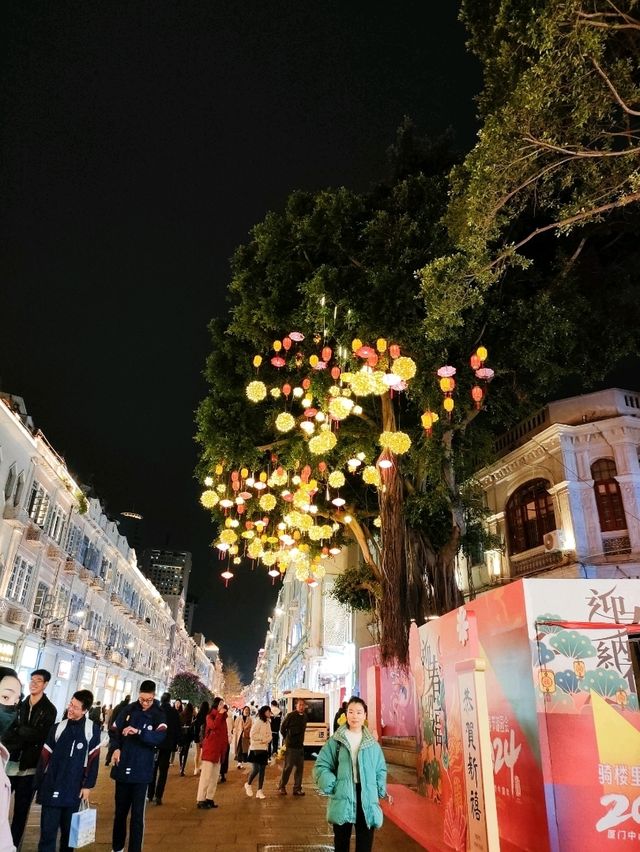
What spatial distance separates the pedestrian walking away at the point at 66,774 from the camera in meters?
4.46

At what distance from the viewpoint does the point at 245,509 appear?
636 inches

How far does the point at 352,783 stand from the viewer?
402 cm

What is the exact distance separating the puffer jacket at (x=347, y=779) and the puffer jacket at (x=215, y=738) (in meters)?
4.89

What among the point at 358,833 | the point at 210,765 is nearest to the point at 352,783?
the point at 358,833

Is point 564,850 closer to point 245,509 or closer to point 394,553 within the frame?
point 394,553

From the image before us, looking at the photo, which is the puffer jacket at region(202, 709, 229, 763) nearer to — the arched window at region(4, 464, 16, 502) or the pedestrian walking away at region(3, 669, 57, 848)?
the pedestrian walking away at region(3, 669, 57, 848)

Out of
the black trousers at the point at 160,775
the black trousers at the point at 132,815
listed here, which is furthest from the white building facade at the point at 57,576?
the black trousers at the point at 132,815

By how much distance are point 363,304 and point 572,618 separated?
25.4 ft

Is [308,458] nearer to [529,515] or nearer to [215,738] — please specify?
[215,738]

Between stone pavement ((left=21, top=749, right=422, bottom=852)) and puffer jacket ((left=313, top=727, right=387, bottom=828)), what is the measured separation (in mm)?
2304

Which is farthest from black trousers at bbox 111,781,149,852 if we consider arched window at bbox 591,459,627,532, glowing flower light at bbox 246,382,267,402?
arched window at bbox 591,459,627,532

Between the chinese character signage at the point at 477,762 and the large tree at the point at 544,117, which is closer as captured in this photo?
the chinese character signage at the point at 477,762

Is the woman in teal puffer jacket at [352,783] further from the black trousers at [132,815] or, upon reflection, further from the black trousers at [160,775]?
the black trousers at [160,775]

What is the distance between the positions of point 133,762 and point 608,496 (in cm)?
1506
